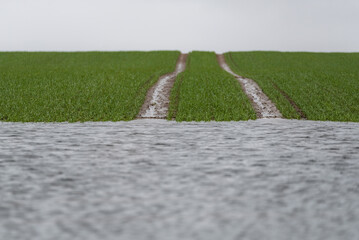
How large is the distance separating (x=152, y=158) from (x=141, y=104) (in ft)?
41.4

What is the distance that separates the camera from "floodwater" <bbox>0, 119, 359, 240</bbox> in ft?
22.5

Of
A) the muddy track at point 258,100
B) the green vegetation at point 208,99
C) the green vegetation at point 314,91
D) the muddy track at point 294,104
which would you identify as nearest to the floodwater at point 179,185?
the green vegetation at point 208,99

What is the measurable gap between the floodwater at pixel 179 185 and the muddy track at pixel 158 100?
5949mm

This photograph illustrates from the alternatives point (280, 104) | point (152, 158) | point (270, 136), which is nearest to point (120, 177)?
point (152, 158)

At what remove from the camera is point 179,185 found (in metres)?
9.10

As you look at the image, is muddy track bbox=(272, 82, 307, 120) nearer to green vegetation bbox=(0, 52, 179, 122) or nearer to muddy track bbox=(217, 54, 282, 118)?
muddy track bbox=(217, 54, 282, 118)

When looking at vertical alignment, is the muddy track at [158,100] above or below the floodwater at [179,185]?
above

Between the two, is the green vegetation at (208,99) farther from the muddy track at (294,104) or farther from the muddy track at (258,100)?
the muddy track at (294,104)

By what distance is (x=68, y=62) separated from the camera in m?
53.7

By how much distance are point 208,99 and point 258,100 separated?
3.32 m

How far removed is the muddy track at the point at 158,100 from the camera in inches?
867

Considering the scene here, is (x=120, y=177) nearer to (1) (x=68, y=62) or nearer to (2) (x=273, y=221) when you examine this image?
(2) (x=273, y=221)

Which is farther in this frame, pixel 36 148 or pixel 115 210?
pixel 36 148

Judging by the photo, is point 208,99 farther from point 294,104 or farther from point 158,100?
point 294,104
